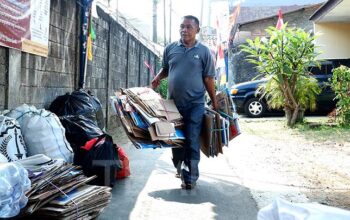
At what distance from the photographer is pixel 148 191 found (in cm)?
469

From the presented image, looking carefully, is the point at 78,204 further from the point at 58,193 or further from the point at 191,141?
the point at 191,141

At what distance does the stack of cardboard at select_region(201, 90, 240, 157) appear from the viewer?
4988 mm

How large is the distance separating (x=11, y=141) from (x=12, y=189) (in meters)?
1.19

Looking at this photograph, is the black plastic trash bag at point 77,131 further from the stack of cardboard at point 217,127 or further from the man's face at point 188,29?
the man's face at point 188,29

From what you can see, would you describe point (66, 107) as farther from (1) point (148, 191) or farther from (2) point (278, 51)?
(2) point (278, 51)

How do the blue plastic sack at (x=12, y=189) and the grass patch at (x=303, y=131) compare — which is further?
the grass patch at (x=303, y=131)

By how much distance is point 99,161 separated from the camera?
14.4 feet

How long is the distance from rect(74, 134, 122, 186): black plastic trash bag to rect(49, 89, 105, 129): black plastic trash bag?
38.5 inches

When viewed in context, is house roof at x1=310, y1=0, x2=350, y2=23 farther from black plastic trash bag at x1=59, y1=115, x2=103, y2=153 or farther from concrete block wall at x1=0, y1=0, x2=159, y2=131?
black plastic trash bag at x1=59, y1=115, x2=103, y2=153

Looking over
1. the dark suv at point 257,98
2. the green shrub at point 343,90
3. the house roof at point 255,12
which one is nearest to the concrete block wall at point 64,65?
the dark suv at point 257,98

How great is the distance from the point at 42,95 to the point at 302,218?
4.68 meters

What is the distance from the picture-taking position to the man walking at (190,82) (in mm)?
4826

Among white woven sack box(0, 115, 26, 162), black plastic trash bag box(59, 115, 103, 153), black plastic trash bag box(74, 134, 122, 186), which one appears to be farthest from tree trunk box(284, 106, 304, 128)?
white woven sack box(0, 115, 26, 162)

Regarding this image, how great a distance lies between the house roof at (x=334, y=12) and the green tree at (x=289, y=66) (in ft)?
2.87
